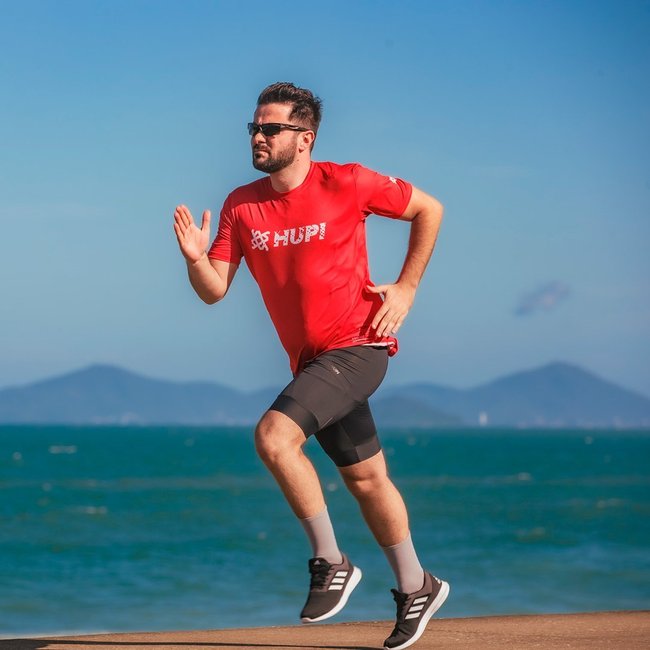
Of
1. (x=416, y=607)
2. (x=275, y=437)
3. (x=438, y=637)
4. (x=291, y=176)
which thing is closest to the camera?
(x=275, y=437)

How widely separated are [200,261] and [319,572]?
150 centimetres

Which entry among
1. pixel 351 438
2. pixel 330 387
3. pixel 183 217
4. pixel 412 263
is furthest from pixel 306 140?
pixel 351 438

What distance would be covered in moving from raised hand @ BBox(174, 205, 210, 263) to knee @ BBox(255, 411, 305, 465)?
2.64 feet

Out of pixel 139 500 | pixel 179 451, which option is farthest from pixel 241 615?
pixel 179 451

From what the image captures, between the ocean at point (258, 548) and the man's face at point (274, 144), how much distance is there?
11869 mm

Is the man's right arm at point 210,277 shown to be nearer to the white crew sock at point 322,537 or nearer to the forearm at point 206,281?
the forearm at point 206,281

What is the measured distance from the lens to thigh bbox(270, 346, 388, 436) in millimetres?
5172

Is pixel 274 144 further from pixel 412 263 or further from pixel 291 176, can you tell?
pixel 412 263

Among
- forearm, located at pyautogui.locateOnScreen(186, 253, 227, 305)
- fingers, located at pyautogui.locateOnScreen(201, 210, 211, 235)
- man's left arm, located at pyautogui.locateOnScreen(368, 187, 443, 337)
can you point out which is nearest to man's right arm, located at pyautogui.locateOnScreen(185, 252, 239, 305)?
forearm, located at pyautogui.locateOnScreen(186, 253, 227, 305)

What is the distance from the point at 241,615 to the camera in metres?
18.2

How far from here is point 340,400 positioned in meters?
5.30

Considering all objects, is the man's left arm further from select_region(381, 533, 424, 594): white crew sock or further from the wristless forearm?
select_region(381, 533, 424, 594): white crew sock

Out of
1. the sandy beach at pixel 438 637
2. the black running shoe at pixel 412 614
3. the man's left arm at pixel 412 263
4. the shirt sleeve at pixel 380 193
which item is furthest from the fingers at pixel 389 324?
the sandy beach at pixel 438 637

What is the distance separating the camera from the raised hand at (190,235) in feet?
17.5
